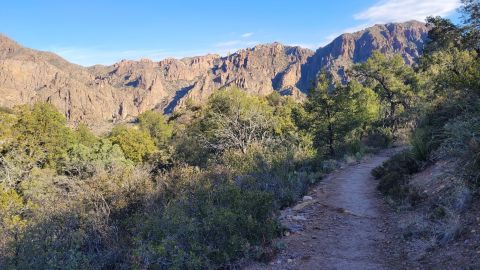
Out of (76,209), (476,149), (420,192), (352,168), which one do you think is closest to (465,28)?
(352,168)

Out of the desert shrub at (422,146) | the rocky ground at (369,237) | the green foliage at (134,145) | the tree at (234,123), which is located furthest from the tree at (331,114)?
the green foliage at (134,145)

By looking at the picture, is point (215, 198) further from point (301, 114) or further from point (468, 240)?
point (301, 114)

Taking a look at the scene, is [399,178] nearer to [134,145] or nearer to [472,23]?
[472,23]

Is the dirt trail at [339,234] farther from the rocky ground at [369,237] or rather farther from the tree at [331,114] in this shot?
the tree at [331,114]

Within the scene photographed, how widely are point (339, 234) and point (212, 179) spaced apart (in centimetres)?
487

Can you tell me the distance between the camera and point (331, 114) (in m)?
23.6

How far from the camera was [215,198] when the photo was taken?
7.90m

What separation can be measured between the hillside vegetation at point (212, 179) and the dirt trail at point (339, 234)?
1.33 ft

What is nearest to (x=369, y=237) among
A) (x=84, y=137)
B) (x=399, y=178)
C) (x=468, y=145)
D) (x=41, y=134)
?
(x=468, y=145)

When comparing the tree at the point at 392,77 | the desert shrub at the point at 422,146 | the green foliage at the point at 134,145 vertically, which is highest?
the tree at the point at 392,77

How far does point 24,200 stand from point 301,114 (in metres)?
16.8

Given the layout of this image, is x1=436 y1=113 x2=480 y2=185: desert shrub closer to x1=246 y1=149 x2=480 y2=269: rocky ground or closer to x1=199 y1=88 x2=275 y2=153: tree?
x1=246 y1=149 x2=480 y2=269: rocky ground

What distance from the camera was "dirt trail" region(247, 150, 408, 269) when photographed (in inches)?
222

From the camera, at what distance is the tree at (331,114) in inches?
918
